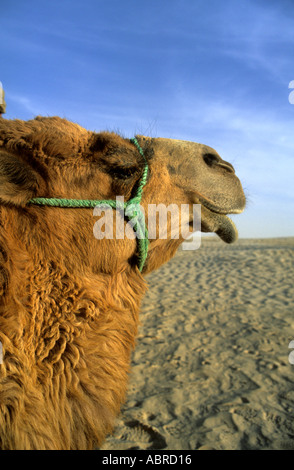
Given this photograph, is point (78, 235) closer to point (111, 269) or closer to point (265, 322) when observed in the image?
point (111, 269)

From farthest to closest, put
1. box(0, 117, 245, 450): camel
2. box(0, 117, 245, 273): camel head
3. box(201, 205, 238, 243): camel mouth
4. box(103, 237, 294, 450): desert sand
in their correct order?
1. box(103, 237, 294, 450): desert sand
2. box(201, 205, 238, 243): camel mouth
3. box(0, 117, 245, 273): camel head
4. box(0, 117, 245, 450): camel

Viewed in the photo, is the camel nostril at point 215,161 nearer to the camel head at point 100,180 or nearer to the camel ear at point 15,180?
the camel head at point 100,180

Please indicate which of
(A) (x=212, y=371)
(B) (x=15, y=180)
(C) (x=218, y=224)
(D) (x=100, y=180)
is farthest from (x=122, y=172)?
(A) (x=212, y=371)

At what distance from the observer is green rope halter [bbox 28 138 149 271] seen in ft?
5.78

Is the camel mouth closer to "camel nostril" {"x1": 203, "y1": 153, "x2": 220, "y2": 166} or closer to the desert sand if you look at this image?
"camel nostril" {"x1": 203, "y1": 153, "x2": 220, "y2": 166}

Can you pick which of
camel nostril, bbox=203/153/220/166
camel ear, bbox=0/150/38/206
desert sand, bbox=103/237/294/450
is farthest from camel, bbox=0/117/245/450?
desert sand, bbox=103/237/294/450

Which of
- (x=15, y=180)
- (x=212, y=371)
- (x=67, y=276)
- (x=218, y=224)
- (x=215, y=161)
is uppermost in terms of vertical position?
(x=215, y=161)

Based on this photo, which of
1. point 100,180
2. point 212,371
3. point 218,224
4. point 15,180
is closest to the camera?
point 15,180

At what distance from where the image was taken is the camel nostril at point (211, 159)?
7.23 ft

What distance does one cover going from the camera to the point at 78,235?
71.2 inches

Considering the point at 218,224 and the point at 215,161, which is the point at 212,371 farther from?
the point at 215,161

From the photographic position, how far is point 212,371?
15.9 feet

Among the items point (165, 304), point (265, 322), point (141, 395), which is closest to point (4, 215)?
point (141, 395)

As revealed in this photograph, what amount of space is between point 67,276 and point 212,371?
12.0 ft
